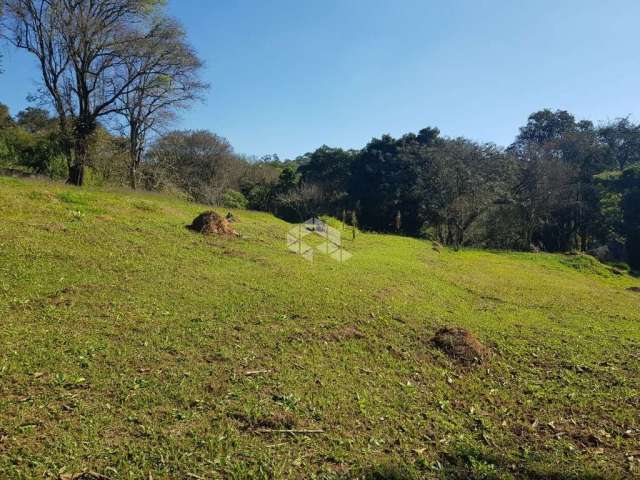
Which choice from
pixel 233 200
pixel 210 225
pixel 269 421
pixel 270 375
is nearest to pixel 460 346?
pixel 270 375

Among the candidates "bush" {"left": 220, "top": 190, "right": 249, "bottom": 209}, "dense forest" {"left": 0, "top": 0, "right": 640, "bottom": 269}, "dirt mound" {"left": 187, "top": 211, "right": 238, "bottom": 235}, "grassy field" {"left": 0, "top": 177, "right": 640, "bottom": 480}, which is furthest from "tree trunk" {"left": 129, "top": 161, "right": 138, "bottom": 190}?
"grassy field" {"left": 0, "top": 177, "right": 640, "bottom": 480}

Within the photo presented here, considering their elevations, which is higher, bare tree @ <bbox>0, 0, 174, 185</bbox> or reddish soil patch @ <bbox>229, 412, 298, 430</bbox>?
bare tree @ <bbox>0, 0, 174, 185</bbox>

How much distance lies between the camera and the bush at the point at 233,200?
2765 cm

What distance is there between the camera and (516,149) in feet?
98.5

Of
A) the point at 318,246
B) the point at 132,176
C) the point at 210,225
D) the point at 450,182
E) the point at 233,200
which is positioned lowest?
the point at 318,246

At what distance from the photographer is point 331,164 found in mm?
35562

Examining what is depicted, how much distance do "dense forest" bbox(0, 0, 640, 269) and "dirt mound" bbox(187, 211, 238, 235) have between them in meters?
8.20

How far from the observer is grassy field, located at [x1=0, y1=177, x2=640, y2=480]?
2947 millimetres

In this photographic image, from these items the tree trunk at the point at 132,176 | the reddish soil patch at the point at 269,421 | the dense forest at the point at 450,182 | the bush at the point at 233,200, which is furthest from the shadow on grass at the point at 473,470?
the bush at the point at 233,200

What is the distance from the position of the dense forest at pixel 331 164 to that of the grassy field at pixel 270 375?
9553mm

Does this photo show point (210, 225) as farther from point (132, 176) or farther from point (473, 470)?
point (132, 176)

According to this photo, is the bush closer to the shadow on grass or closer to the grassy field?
the grassy field

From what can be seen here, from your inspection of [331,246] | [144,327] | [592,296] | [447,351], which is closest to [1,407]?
[144,327]

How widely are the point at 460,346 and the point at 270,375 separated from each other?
2.68m
